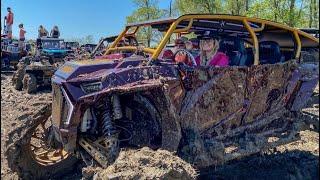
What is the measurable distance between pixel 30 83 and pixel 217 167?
25.2ft

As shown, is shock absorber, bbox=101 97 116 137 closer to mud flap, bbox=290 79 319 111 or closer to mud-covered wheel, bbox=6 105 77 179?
mud-covered wheel, bbox=6 105 77 179

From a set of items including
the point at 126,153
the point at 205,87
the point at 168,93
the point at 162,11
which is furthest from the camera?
the point at 162,11

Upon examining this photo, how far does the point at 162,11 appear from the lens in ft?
122

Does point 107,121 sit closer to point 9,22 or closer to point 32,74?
point 32,74

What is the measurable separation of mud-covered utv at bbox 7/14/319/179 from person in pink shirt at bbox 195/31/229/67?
29 mm

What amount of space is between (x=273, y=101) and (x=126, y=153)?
103 inches

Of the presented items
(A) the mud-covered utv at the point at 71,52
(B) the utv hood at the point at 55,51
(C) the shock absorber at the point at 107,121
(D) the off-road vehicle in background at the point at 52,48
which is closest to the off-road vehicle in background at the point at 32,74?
(A) the mud-covered utv at the point at 71,52

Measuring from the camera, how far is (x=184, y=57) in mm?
5316

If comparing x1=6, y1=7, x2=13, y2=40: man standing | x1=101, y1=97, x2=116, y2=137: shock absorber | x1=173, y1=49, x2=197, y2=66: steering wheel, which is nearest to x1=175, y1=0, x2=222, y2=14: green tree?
x1=6, y1=7, x2=13, y2=40: man standing

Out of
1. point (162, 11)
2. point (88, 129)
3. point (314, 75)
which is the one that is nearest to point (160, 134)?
point (88, 129)

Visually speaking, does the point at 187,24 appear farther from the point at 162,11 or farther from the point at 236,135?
the point at 162,11

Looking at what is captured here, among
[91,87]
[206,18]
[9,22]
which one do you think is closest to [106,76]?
[91,87]

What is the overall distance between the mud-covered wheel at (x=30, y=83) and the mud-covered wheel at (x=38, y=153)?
653 cm

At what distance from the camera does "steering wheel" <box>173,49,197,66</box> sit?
17.3ft
